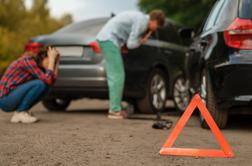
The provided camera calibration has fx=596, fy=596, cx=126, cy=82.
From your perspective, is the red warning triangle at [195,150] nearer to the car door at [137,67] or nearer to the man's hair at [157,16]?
the man's hair at [157,16]

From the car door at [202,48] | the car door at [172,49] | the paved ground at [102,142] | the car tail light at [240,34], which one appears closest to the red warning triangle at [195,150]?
the paved ground at [102,142]

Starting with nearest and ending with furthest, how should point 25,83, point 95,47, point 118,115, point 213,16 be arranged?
point 213,16, point 25,83, point 118,115, point 95,47

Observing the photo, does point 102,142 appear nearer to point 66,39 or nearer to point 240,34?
point 240,34

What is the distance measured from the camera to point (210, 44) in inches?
270

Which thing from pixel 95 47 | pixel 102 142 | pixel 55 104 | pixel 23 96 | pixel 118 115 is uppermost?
pixel 95 47

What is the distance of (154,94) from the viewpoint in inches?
376

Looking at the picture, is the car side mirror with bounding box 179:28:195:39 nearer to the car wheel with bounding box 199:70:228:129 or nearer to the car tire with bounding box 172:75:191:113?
the car tire with bounding box 172:75:191:113

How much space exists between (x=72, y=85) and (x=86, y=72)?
0.96 ft

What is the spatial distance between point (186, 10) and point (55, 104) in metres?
23.5

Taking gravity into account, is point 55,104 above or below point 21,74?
below

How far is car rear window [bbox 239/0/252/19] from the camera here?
6.28 metres

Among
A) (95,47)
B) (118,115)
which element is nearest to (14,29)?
(95,47)

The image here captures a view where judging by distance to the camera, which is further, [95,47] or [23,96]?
[95,47]

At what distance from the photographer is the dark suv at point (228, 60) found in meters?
6.21
